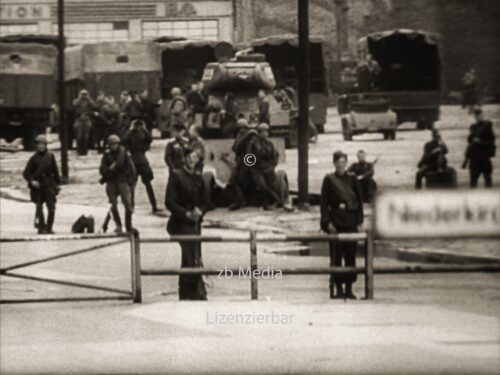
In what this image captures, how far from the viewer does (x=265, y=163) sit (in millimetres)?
7203

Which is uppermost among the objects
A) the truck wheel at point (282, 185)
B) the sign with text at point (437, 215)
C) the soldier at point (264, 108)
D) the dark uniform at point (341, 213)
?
the soldier at point (264, 108)

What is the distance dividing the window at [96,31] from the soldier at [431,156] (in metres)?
1.60

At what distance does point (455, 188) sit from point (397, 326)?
4.82 metres

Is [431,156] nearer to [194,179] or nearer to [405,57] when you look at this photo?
[405,57]

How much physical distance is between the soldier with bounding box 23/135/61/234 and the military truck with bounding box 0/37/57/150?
4.7 inches

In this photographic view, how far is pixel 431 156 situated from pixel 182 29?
5.57 feet

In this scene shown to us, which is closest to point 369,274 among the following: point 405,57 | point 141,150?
point 141,150

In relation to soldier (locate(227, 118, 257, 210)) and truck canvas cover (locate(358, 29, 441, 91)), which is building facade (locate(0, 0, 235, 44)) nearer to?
truck canvas cover (locate(358, 29, 441, 91))

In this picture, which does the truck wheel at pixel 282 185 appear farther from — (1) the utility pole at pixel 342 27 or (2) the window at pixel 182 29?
(1) the utility pole at pixel 342 27

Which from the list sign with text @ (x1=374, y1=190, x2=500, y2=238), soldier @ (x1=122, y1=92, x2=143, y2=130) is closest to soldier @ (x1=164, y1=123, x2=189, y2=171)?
soldier @ (x1=122, y1=92, x2=143, y2=130)

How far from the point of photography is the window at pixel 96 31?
5.43 m

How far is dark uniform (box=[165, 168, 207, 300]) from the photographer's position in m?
9.42

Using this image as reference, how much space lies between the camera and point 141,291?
416 inches

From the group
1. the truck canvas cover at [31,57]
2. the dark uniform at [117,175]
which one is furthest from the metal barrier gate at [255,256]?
the truck canvas cover at [31,57]
